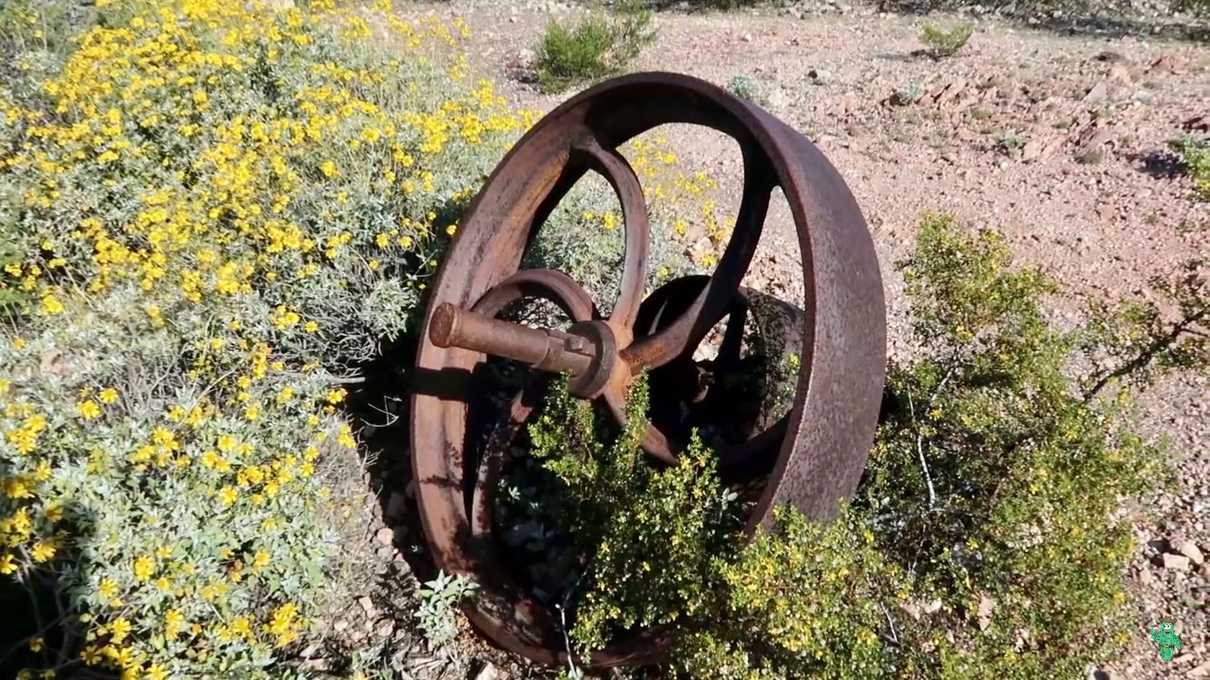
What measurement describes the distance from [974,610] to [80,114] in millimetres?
4825

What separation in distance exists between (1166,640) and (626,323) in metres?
2.26

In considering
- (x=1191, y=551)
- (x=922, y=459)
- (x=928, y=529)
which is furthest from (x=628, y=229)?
(x=1191, y=551)

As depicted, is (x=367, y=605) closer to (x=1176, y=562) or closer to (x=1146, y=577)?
(x=1146, y=577)

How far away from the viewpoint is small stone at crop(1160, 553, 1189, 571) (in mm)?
3016

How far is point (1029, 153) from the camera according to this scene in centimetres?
621

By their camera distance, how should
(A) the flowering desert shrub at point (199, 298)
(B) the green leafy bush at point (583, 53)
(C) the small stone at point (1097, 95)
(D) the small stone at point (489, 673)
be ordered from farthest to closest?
(B) the green leafy bush at point (583, 53), (C) the small stone at point (1097, 95), (D) the small stone at point (489, 673), (A) the flowering desert shrub at point (199, 298)

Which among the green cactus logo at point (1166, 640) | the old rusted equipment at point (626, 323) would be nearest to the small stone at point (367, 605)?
the old rusted equipment at point (626, 323)

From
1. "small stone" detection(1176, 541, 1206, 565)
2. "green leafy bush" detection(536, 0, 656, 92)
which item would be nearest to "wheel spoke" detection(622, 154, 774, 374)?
"small stone" detection(1176, 541, 1206, 565)

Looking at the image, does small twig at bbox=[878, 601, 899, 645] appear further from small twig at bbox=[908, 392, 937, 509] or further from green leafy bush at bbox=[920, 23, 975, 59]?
green leafy bush at bbox=[920, 23, 975, 59]

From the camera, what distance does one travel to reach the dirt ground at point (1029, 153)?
10.8ft

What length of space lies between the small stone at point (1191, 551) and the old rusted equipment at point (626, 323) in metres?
1.82

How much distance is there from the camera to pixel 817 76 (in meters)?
8.22

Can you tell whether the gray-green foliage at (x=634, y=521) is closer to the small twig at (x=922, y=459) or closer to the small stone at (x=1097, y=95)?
the small twig at (x=922, y=459)

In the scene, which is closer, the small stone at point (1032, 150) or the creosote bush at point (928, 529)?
the creosote bush at point (928, 529)
